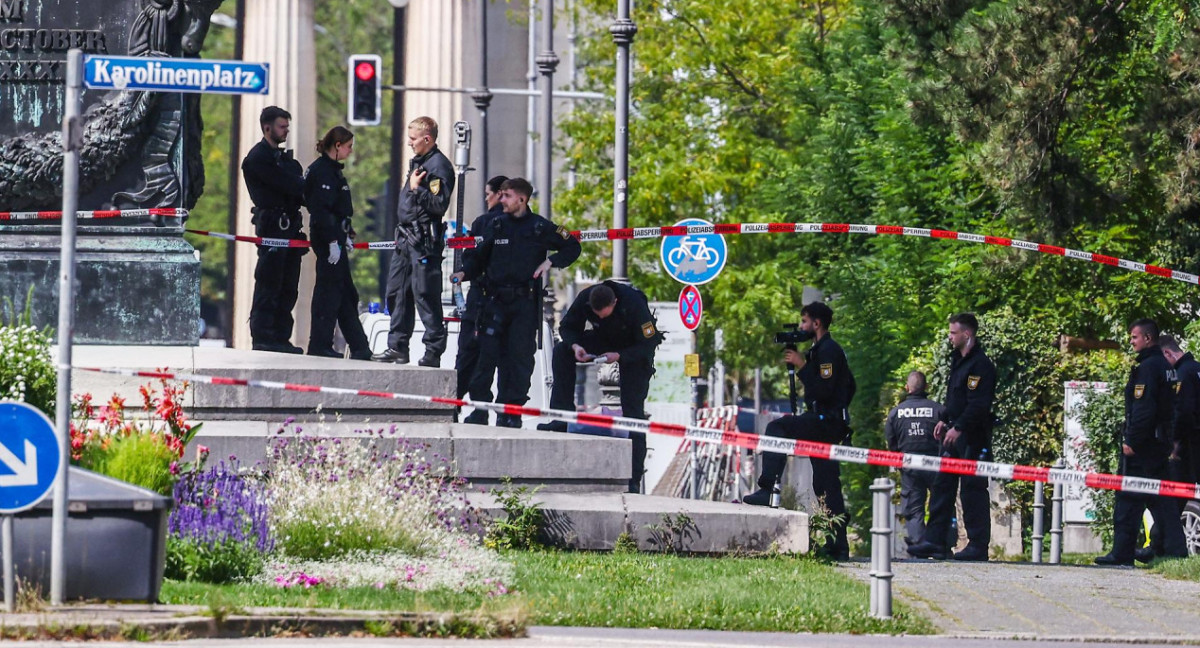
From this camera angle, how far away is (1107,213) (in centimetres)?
2139

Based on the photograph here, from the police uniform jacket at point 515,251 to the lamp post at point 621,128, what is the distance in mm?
11515

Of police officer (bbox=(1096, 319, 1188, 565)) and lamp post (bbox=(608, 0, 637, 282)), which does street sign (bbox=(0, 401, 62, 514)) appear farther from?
lamp post (bbox=(608, 0, 637, 282))

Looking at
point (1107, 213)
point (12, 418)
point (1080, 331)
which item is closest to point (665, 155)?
point (1080, 331)

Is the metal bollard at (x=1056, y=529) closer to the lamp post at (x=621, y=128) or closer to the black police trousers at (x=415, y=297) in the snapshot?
the black police trousers at (x=415, y=297)

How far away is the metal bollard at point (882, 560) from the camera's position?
1059cm

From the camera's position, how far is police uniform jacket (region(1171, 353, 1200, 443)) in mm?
15031

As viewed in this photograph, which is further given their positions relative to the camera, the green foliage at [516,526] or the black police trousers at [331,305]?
the black police trousers at [331,305]

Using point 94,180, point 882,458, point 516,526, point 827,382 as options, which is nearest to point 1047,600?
point 882,458

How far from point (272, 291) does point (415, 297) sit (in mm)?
1023

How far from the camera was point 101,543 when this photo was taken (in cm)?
934

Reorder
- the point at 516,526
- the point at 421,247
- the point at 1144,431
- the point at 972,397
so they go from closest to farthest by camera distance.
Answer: the point at 516,526 < the point at 1144,431 < the point at 972,397 < the point at 421,247

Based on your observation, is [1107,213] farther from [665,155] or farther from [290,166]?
[665,155]

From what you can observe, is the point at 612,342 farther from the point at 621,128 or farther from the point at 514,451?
the point at 621,128

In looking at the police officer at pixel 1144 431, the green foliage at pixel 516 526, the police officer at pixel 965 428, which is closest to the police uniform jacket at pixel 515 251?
the green foliage at pixel 516 526
